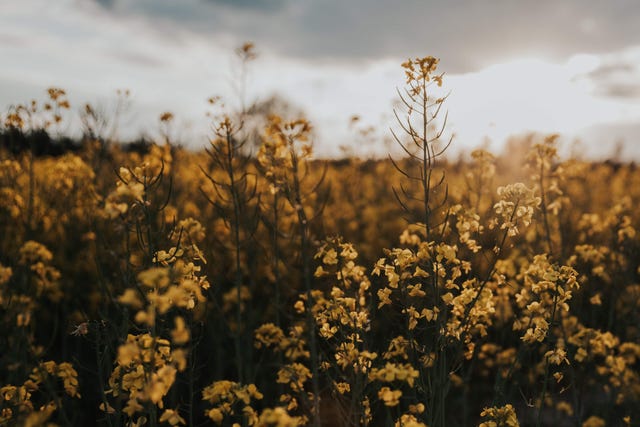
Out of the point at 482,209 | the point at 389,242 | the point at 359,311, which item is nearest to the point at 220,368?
the point at 359,311

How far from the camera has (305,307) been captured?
5.06 m

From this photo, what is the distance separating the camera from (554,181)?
19.0 feet

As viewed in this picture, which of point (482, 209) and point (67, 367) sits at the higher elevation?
point (482, 209)

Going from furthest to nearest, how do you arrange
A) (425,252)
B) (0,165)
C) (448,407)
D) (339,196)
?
1. (339,196)
2. (448,407)
3. (0,165)
4. (425,252)

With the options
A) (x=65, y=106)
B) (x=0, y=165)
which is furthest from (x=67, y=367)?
(x=65, y=106)

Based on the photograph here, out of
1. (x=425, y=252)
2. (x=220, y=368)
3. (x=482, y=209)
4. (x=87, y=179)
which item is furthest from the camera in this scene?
(x=482, y=209)

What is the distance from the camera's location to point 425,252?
365 centimetres

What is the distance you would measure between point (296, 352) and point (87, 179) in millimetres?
5163

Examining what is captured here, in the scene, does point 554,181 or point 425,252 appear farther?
point 554,181

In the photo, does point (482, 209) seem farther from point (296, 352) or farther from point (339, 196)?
point (296, 352)

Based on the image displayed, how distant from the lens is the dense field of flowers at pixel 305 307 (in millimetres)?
3297

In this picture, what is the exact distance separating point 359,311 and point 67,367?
6.55ft

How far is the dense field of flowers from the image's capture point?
3.30 meters

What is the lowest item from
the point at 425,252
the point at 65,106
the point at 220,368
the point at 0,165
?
the point at 220,368
